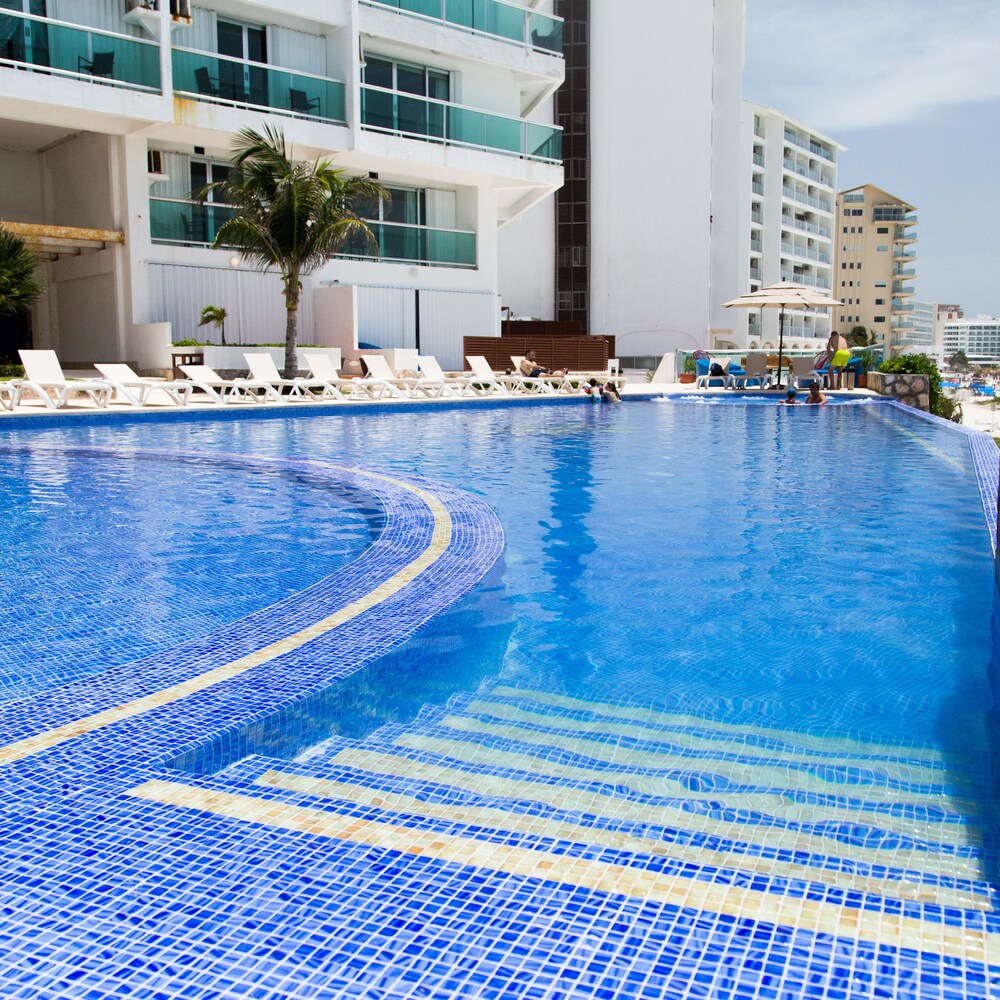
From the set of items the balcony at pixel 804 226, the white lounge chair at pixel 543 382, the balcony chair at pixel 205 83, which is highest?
the balcony at pixel 804 226

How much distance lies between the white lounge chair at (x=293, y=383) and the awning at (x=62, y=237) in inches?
175

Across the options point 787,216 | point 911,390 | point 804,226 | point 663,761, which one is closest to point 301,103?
point 911,390

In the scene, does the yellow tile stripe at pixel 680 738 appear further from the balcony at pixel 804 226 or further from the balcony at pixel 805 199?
the balcony at pixel 804 226

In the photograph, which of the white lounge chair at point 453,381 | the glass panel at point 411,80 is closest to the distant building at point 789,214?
the glass panel at point 411,80

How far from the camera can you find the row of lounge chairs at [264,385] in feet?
47.0

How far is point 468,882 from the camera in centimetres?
217

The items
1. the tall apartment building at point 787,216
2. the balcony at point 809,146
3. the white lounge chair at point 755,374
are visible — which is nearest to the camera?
the white lounge chair at point 755,374

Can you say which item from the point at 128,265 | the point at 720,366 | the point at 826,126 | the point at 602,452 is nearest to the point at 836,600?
the point at 602,452

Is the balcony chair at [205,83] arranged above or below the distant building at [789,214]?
below

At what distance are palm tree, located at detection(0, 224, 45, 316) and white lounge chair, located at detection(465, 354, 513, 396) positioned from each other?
792 cm

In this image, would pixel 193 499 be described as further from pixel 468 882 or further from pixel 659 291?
pixel 659 291

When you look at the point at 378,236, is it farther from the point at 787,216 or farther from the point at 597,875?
the point at 787,216

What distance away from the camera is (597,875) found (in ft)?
7.16

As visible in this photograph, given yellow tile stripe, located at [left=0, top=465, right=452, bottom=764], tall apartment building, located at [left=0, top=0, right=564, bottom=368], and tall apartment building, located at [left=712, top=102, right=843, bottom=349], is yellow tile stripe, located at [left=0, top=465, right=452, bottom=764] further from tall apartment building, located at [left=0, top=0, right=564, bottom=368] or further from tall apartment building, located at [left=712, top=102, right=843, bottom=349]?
tall apartment building, located at [left=712, top=102, right=843, bottom=349]
